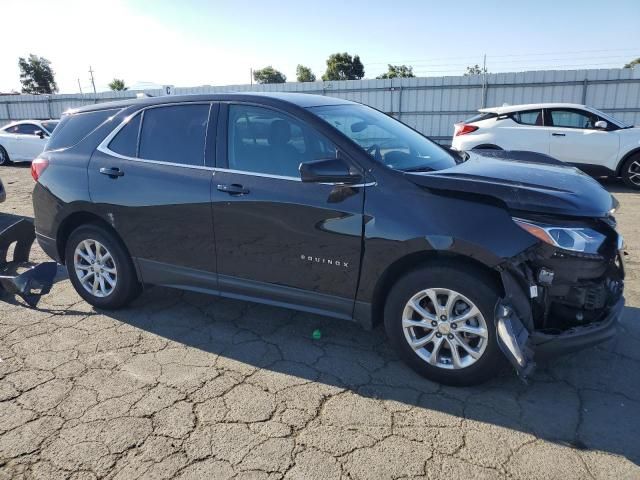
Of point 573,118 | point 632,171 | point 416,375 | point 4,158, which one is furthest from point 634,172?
point 4,158

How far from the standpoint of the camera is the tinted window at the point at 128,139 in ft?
13.5

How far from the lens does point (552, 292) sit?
9.53 ft

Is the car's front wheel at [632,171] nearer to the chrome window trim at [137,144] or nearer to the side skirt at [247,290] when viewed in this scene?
the side skirt at [247,290]

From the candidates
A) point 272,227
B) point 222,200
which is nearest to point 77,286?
point 222,200

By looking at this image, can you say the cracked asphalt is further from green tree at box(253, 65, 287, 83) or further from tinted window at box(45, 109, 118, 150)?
green tree at box(253, 65, 287, 83)

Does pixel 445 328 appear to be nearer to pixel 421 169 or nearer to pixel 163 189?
pixel 421 169

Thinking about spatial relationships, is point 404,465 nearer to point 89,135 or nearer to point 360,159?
point 360,159

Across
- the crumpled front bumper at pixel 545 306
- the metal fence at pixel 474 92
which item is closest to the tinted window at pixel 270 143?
the crumpled front bumper at pixel 545 306

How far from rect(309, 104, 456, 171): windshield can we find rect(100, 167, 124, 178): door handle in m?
1.70

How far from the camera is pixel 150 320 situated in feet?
13.8

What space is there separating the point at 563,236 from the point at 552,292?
0.34 meters

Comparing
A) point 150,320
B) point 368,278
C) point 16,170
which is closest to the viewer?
point 368,278

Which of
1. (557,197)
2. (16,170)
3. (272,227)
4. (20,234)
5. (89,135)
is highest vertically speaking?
(89,135)

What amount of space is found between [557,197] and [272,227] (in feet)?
5.94
